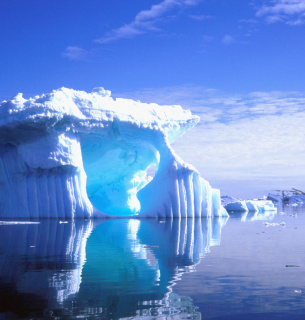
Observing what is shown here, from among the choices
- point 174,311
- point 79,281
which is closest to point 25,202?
point 79,281

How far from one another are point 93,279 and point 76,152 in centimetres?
2011

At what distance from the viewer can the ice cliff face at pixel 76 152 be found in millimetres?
25000

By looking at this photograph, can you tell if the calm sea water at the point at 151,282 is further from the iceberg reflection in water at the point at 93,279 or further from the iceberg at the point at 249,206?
the iceberg at the point at 249,206

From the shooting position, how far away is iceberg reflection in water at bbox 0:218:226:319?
476 cm

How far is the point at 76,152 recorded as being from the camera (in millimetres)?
26094

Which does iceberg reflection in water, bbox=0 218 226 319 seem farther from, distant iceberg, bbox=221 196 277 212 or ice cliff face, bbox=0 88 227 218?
distant iceberg, bbox=221 196 277 212

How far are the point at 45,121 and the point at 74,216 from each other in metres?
5.63

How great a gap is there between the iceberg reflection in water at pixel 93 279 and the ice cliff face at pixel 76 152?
14.2 meters

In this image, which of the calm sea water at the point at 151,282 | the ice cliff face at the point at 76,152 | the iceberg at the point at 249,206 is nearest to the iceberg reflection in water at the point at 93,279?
the calm sea water at the point at 151,282

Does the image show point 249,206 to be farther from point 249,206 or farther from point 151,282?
point 151,282

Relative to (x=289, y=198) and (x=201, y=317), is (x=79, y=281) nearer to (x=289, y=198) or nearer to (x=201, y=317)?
(x=201, y=317)

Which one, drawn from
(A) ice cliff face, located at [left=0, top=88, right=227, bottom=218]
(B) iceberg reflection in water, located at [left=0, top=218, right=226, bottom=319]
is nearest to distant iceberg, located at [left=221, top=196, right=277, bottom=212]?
(A) ice cliff face, located at [left=0, top=88, right=227, bottom=218]

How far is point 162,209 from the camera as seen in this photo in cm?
2678

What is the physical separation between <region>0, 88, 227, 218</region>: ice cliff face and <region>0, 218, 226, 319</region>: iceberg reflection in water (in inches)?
558
